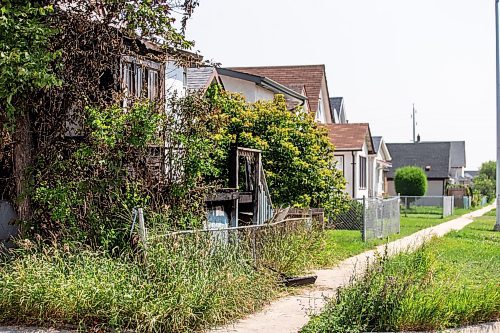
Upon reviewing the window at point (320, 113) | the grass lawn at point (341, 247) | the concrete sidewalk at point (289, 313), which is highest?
the window at point (320, 113)

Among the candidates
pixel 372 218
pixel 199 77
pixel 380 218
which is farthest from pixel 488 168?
pixel 199 77

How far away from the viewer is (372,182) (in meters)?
39.9

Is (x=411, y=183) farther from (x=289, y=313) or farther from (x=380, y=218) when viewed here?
(x=289, y=313)

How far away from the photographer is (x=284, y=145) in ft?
62.3

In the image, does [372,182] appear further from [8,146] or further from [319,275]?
[8,146]

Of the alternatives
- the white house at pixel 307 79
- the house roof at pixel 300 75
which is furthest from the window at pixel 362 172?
the house roof at pixel 300 75

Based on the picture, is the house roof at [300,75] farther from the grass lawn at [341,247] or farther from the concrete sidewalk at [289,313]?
the concrete sidewalk at [289,313]

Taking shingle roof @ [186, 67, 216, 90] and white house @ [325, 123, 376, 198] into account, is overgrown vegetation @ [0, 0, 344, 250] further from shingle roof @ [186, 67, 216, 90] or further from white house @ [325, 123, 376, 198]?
white house @ [325, 123, 376, 198]

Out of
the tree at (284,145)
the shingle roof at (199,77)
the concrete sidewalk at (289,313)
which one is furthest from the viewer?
the shingle roof at (199,77)

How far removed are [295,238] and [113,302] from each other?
18.4 ft

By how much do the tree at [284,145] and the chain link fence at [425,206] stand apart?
943 inches

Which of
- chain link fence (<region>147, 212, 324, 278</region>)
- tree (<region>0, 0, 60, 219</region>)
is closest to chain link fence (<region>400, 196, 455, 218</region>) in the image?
chain link fence (<region>147, 212, 324, 278</region>)

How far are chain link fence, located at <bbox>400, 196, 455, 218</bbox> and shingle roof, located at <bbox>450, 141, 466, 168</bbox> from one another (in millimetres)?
35467

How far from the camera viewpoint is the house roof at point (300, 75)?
3659 cm
